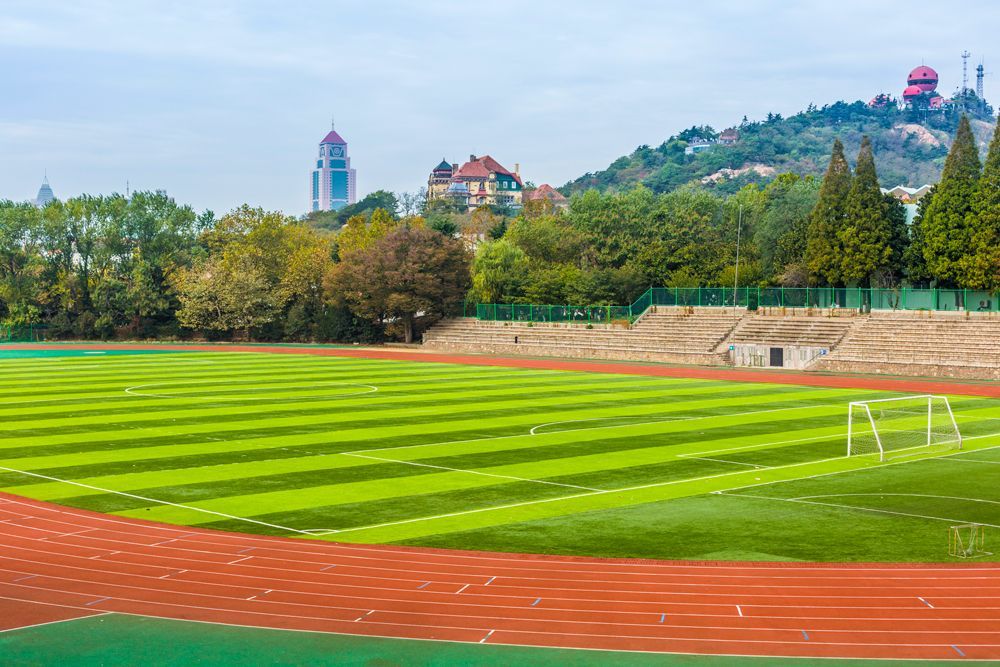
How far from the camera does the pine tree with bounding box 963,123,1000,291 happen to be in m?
54.2

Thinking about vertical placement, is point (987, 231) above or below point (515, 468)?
above

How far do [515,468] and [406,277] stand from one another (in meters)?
51.8

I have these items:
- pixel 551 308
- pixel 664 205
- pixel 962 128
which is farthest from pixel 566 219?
pixel 962 128

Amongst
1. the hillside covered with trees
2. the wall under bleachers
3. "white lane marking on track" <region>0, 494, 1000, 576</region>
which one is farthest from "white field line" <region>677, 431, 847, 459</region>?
the hillside covered with trees

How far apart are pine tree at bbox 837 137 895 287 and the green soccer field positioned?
76.6 feet

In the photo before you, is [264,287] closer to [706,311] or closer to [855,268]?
[706,311]

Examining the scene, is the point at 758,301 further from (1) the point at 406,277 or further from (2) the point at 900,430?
(2) the point at 900,430

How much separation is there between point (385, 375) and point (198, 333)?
42067 mm

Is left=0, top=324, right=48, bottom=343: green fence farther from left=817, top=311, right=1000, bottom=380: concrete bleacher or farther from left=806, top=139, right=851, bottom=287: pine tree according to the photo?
left=817, top=311, right=1000, bottom=380: concrete bleacher

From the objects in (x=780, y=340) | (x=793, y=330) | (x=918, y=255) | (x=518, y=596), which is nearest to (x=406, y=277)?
(x=780, y=340)

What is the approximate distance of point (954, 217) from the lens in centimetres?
5678

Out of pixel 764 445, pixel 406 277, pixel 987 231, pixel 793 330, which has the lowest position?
pixel 764 445

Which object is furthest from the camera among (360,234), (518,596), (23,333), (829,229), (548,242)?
(360,234)

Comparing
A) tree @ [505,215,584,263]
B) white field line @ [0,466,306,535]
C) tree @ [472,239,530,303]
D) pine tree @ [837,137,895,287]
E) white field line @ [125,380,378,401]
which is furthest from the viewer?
tree @ [505,215,584,263]
